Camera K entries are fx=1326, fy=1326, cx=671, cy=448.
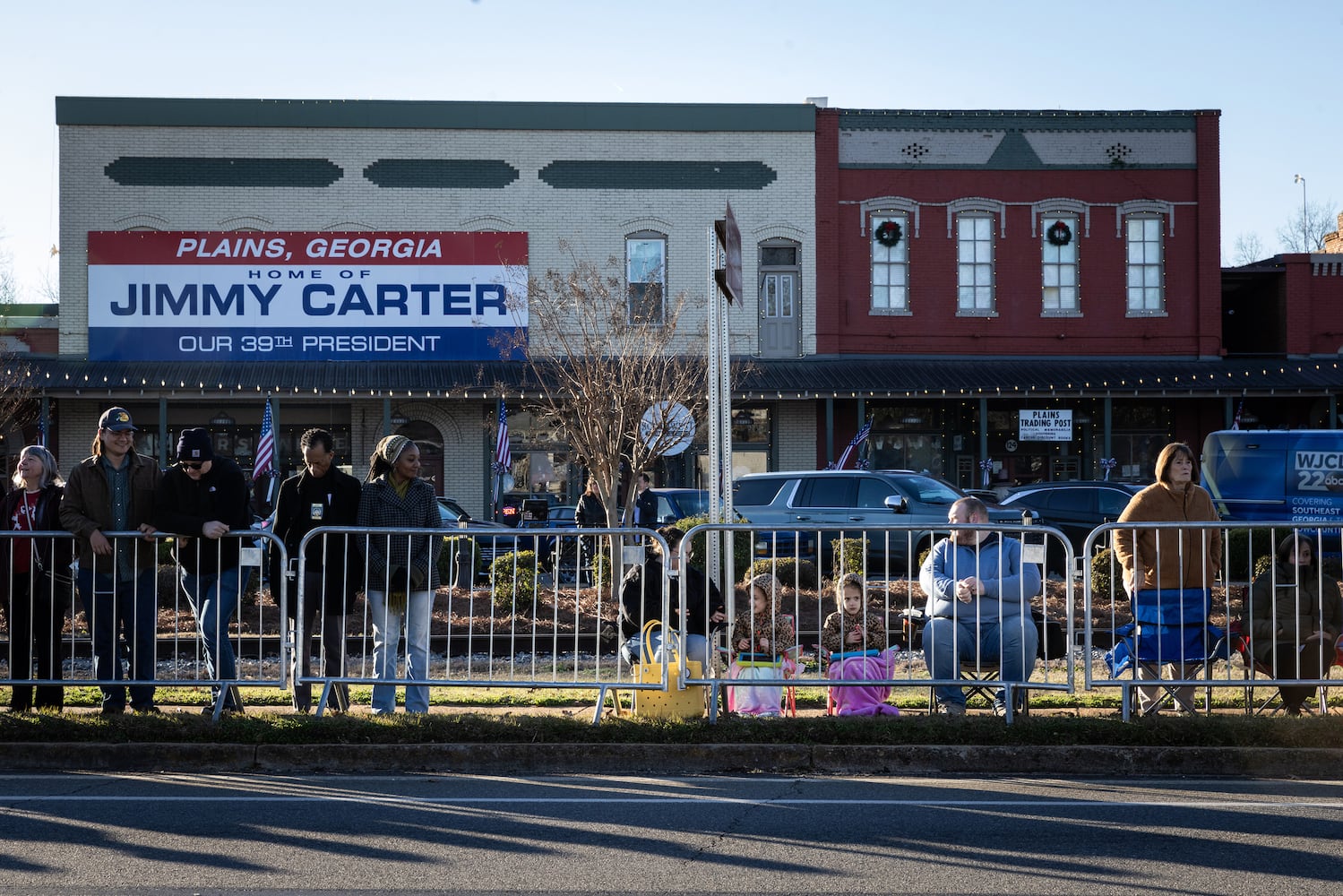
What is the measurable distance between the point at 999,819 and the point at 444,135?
2452cm

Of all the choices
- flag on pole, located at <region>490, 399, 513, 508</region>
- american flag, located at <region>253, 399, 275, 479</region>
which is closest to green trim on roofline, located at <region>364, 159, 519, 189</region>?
flag on pole, located at <region>490, 399, 513, 508</region>

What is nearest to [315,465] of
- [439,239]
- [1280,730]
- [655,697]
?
[655,697]

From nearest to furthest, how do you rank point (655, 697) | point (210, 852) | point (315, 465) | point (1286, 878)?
point (1286, 878) < point (210, 852) < point (655, 697) < point (315, 465)

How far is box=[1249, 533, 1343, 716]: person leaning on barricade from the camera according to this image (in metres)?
8.52

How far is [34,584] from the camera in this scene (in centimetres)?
891

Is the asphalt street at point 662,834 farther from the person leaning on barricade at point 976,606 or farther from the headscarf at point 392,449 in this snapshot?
the headscarf at point 392,449

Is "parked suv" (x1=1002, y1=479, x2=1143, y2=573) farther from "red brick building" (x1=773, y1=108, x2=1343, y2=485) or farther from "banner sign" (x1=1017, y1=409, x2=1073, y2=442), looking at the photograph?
"red brick building" (x1=773, y1=108, x2=1343, y2=485)

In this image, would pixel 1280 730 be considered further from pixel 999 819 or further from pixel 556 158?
pixel 556 158

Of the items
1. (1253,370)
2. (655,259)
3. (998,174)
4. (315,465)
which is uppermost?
(998,174)

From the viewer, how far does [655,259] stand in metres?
28.6

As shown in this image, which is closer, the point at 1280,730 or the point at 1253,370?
the point at 1280,730

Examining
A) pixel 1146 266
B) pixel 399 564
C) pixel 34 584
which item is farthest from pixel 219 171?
pixel 399 564

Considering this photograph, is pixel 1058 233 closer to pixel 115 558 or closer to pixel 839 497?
pixel 839 497

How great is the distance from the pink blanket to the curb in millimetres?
878
